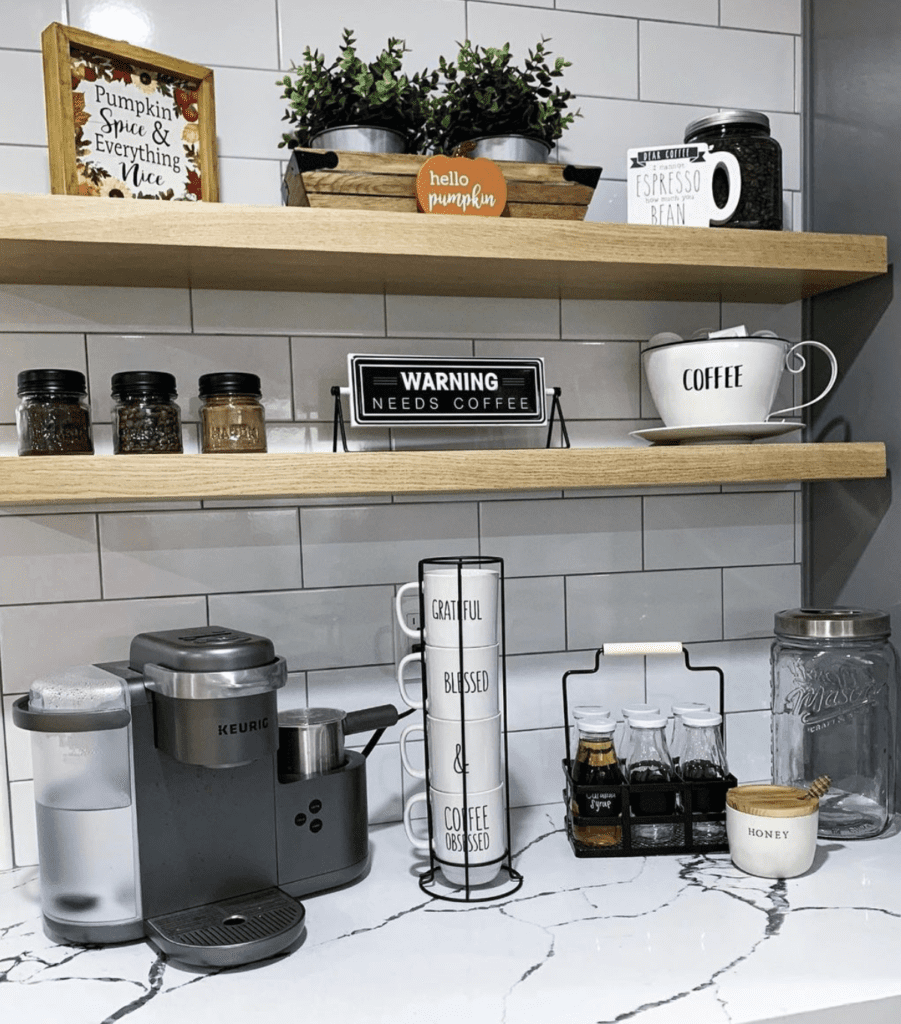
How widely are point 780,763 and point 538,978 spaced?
603mm

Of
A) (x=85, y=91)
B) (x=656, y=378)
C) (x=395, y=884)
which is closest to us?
(x=85, y=91)

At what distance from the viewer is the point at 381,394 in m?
1.17

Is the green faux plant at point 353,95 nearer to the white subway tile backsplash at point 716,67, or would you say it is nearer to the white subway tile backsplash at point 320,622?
the white subway tile backsplash at point 716,67

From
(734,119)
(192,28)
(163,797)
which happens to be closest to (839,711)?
(734,119)

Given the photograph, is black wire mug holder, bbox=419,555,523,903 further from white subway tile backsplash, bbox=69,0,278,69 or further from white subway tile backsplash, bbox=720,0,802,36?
white subway tile backsplash, bbox=720,0,802,36

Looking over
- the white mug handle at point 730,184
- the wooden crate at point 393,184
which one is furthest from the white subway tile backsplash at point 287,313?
the white mug handle at point 730,184

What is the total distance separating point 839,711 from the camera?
53.4 inches

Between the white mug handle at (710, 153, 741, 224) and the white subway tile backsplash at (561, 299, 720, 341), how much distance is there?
0.74 feet

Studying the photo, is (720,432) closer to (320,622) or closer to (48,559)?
(320,622)

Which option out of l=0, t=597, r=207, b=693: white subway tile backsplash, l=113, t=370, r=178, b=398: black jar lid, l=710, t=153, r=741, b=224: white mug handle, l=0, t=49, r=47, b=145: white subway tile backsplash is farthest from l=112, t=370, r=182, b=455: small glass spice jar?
l=710, t=153, r=741, b=224: white mug handle

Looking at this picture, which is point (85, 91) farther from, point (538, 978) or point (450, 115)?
point (538, 978)

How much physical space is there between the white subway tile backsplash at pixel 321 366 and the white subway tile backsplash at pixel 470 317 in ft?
0.13

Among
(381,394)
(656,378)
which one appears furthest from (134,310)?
(656,378)

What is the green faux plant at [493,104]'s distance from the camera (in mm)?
1179
